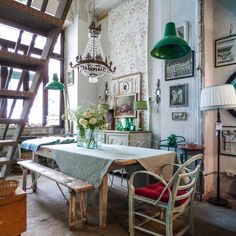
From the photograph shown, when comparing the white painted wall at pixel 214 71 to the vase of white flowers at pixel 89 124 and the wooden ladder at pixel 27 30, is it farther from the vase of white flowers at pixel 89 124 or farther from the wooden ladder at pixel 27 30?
the wooden ladder at pixel 27 30

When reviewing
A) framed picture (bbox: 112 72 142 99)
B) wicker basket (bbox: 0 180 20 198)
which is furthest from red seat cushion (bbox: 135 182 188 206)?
framed picture (bbox: 112 72 142 99)

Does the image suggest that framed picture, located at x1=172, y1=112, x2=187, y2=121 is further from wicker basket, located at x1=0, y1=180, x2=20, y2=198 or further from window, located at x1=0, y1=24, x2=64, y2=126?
window, located at x1=0, y1=24, x2=64, y2=126

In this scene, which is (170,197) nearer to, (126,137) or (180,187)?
(180,187)

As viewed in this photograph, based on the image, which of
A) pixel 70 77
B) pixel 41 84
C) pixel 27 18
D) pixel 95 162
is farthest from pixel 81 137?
pixel 70 77

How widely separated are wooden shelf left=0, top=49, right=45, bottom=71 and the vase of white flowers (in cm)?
153

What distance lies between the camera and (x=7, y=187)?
4.66ft

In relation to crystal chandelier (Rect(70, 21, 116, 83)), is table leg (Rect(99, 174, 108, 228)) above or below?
below

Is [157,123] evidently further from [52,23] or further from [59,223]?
[52,23]

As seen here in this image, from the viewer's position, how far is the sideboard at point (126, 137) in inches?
173

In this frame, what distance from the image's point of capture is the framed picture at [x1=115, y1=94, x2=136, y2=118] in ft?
17.3

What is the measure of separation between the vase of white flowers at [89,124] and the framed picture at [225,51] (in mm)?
2134

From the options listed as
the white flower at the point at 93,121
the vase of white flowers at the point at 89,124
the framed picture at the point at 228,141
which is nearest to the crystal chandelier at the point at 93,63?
the vase of white flowers at the point at 89,124

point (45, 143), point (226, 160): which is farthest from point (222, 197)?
point (45, 143)

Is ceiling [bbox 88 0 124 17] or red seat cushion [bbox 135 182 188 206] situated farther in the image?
ceiling [bbox 88 0 124 17]
